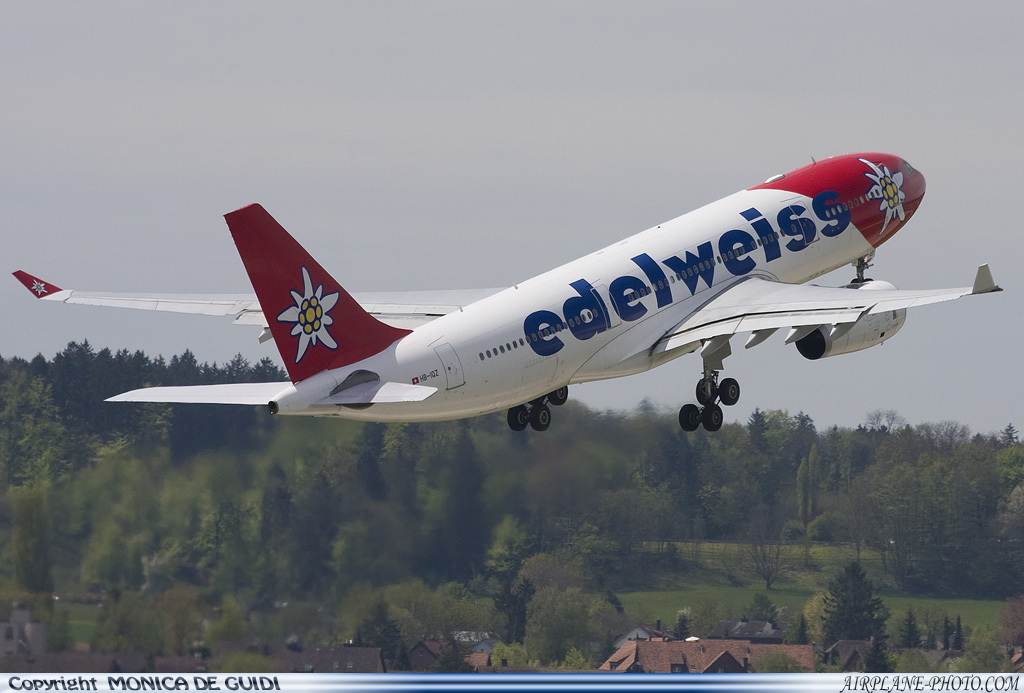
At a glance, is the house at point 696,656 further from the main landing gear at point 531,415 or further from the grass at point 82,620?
the grass at point 82,620

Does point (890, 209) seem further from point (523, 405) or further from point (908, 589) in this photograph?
point (908, 589)

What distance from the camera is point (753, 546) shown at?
80125 mm

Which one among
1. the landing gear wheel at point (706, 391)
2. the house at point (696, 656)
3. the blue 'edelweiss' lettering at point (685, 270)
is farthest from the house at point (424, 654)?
the blue 'edelweiss' lettering at point (685, 270)

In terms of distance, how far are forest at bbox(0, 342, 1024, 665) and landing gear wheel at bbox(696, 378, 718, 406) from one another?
8923 millimetres

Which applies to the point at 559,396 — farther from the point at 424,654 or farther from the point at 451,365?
the point at 424,654

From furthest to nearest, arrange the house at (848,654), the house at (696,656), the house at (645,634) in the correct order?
the house at (848,654) < the house at (696,656) < the house at (645,634)

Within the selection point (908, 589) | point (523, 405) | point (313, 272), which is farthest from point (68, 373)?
point (908, 589)

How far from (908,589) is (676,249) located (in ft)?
118

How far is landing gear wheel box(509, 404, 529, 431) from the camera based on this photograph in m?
55.4

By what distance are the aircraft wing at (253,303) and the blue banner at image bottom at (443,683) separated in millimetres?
9969

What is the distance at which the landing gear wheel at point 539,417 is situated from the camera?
5575 cm

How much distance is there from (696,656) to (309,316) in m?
36.5

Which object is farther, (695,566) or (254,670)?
(695,566)

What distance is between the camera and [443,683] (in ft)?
152
